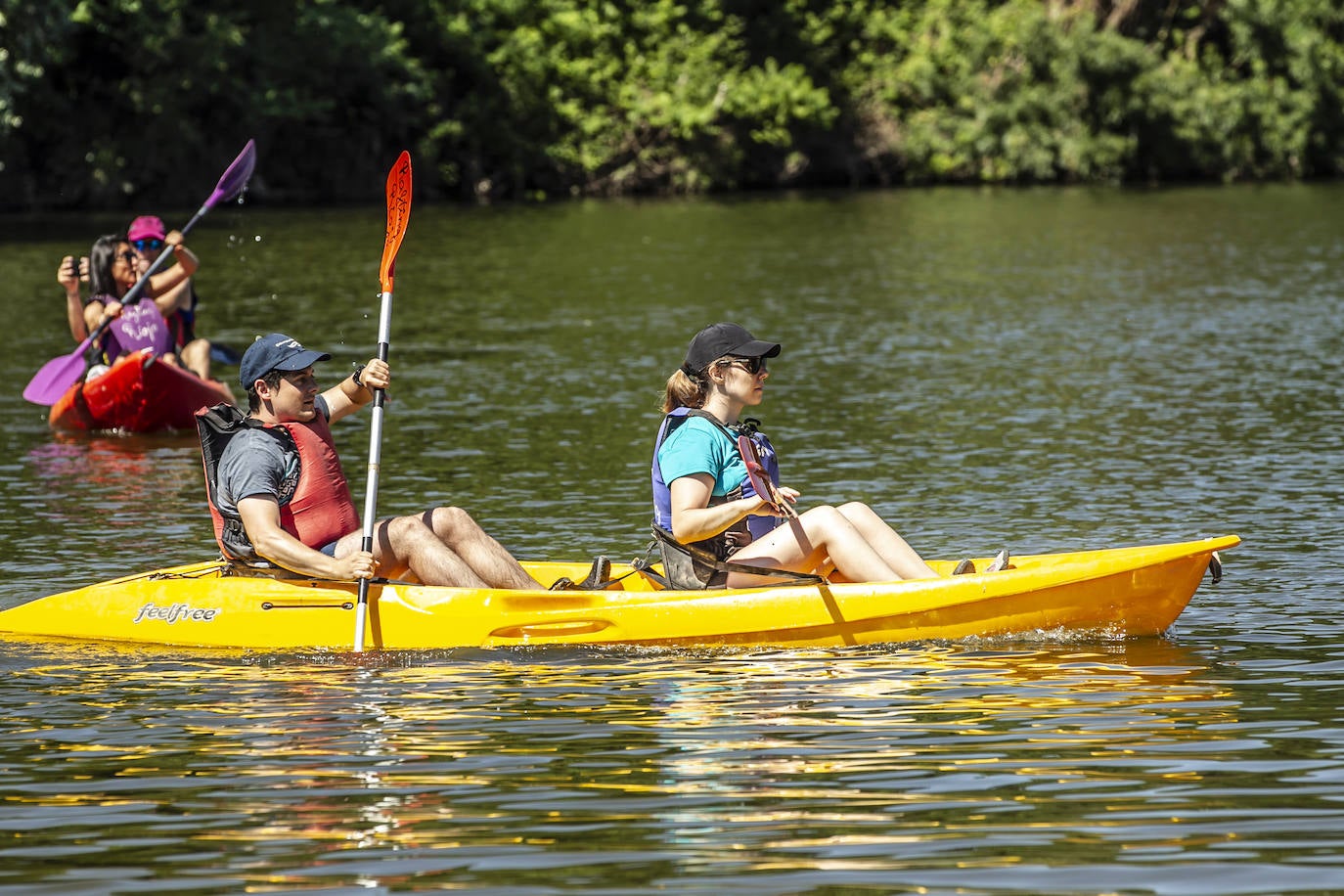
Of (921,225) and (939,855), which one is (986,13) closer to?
(921,225)

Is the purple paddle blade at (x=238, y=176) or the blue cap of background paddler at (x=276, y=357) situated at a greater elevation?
the purple paddle blade at (x=238, y=176)

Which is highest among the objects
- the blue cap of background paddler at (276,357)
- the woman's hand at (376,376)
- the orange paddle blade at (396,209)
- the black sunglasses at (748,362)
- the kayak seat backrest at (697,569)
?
the orange paddle blade at (396,209)

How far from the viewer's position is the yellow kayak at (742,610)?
8.01 m

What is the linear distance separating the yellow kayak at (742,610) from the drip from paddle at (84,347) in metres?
6.98

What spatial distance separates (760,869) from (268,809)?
5.25 feet

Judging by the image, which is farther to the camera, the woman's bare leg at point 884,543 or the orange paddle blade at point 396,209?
the orange paddle blade at point 396,209

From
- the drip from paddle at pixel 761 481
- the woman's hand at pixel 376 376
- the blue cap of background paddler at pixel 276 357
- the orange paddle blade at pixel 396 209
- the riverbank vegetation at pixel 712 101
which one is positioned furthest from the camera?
the riverbank vegetation at pixel 712 101

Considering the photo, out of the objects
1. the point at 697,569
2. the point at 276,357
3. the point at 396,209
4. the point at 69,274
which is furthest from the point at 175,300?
the point at 697,569

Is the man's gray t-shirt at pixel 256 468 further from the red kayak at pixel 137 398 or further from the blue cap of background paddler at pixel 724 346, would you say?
the red kayak at pixel 137 398

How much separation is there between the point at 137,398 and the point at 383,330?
620 centimetres

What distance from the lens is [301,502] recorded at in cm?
836

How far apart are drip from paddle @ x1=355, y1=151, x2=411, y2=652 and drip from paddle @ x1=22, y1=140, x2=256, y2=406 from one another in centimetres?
419

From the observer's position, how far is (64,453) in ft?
46.8

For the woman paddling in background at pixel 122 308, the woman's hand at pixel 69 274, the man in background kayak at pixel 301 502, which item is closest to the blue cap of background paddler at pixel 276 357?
the man in background kayak at pixel 301 502
